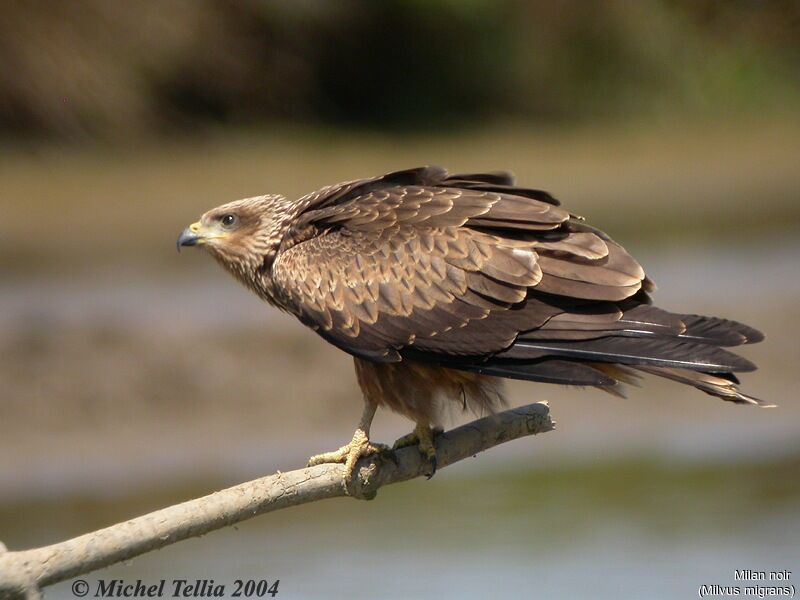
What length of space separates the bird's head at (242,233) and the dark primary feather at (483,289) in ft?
0.42

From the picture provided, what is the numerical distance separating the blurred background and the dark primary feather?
3635 mm

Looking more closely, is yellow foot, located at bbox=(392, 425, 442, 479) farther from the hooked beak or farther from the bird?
the hooked beak

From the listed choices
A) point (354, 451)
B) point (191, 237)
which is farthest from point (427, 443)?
point (191, 237)

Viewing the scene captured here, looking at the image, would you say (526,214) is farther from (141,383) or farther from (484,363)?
(141,383)

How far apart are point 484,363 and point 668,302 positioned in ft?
27.1

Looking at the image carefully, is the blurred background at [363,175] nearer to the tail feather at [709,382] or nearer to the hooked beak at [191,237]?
the hooked beak at [191,237]

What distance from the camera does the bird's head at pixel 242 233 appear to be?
693cm

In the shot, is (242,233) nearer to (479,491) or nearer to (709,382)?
(709,382)

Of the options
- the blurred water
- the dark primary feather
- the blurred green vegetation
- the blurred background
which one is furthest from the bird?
the blurred green vegetation

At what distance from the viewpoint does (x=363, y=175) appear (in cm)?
1867

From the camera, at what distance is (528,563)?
10266 mm

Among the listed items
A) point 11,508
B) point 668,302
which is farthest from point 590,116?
point 11,508

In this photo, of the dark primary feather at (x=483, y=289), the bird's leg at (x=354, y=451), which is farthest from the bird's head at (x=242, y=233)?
the bird's leg at (x=354, y=451)

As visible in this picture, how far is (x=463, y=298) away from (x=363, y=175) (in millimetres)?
12419
